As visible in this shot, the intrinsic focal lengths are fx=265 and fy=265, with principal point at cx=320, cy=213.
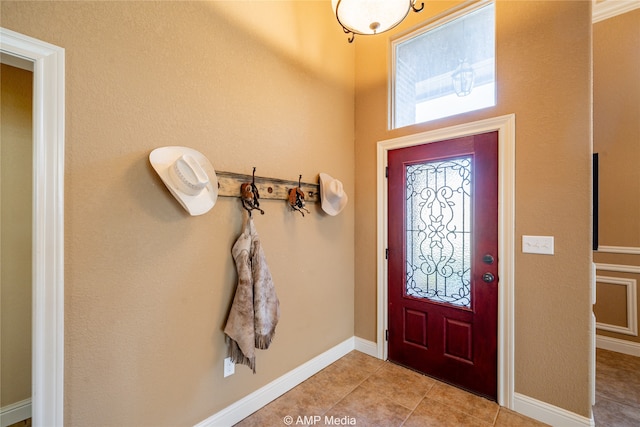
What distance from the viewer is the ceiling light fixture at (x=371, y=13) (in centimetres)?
145

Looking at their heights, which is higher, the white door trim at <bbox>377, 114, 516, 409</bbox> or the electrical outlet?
the white door trim at <bbox>377, 114, 516, 409</bbox>

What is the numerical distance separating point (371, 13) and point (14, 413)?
3.25 m

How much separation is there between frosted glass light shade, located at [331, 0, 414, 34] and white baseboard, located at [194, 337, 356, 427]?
8.06 feet

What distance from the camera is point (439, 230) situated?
218 centimetres

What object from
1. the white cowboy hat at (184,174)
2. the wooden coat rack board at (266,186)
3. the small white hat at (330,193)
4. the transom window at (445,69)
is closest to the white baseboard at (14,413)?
the white cowboy hat at (184,174)

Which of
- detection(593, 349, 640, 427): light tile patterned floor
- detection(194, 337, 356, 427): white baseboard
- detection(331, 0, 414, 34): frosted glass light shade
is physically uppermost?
detection(331, 0, 414, 34): frosted glass light shade

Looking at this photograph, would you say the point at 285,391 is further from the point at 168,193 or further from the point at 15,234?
the point at 15,234

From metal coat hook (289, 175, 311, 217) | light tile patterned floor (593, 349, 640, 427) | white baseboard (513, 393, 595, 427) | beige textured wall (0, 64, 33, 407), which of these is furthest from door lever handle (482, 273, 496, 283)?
beige textured wall (0, 64, 33, 407)

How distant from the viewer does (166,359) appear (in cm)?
143

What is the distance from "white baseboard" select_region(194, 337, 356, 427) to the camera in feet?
5.41

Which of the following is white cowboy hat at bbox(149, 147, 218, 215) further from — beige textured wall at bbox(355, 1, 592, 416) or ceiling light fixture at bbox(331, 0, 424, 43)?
beige textured wall at bbox(355, 1, 592, 416)

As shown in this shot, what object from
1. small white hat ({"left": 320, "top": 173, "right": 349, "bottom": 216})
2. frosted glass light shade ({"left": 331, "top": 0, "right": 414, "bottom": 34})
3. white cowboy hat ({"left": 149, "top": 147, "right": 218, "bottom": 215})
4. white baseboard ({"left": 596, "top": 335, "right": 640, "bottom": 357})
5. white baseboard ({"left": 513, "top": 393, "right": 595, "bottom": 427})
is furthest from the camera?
white baseboard ({"left": 596, "top": 335, "right": 640, "bottom": 357})

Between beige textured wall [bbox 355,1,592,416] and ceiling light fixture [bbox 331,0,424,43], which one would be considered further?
beige textured wall [bbox 355,1,592,416]

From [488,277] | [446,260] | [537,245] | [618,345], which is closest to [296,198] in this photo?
[446,260]
